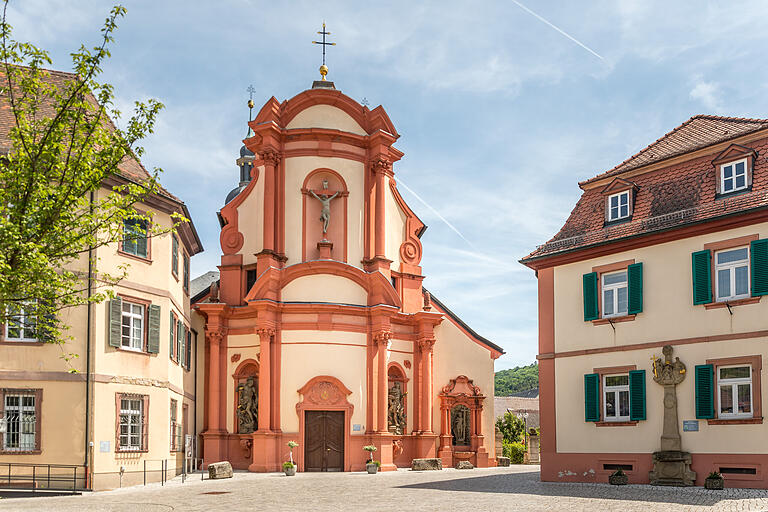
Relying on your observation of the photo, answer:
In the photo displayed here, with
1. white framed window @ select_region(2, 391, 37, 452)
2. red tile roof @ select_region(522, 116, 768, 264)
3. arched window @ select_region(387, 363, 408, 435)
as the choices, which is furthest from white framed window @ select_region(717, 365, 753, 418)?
white framed window @ select_region(2, 391, 37, 452)

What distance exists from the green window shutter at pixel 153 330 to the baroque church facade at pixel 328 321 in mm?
6900

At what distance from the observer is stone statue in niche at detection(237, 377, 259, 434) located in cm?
3469

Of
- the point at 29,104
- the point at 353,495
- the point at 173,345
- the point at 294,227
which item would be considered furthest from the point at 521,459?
the point at 29,104

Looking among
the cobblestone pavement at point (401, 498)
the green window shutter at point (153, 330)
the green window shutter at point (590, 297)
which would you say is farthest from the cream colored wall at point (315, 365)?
the green window shutter at point (590, 297)

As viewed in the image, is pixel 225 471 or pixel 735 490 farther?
pixel 225 471

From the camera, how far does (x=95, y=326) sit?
24.2 metres

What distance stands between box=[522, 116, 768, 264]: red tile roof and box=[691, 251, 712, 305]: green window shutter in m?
0.91

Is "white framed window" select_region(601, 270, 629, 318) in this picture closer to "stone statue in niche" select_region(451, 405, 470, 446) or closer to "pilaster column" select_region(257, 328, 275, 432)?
"pilaster column" select_region(257, 328, 275, 432)

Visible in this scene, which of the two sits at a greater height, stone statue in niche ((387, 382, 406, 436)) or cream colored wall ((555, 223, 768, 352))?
cream colored wall ((555, 223, 768, 352))

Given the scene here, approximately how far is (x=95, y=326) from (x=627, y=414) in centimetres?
1449

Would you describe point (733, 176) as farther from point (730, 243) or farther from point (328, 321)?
point (328, 321)

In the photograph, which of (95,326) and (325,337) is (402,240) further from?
(95,326)

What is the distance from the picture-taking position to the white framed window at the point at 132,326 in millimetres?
25891

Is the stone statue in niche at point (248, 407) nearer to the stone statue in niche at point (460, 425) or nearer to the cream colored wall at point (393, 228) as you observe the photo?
the cream colored wall at point (393, 228)
